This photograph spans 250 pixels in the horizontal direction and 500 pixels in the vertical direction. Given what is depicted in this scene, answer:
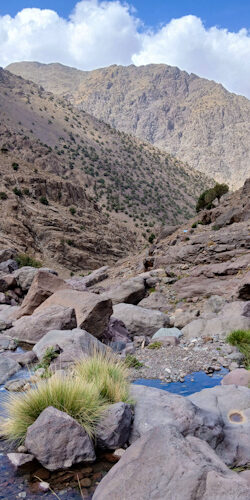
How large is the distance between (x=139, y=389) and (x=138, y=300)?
1005cm

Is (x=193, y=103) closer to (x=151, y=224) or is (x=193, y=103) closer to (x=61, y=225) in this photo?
(x=151, y=224)

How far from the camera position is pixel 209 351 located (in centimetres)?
979

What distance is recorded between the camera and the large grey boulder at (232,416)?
4.88 m

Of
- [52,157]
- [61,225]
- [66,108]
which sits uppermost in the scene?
[66,108]

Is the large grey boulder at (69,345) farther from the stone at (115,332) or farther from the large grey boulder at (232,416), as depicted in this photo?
the large grey boulder at (232,416)

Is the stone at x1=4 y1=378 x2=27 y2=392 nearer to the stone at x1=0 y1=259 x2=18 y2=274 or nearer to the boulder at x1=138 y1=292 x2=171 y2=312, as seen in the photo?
the boulder at x1=138 y1=292 x2=171 y2=312

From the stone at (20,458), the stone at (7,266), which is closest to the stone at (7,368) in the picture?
the stone at (20,458)

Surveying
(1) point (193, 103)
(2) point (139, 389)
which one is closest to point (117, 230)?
(2) point (139, 389)

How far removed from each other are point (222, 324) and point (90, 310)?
12.7ft

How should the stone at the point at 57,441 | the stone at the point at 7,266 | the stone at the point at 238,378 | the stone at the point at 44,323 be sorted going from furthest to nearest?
the stone at the point at 7,266 < the stone at the point at 44,323 < the stone at the point at 238,378 < the stone at the point at 57,441

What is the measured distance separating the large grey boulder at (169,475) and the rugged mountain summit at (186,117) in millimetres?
135473

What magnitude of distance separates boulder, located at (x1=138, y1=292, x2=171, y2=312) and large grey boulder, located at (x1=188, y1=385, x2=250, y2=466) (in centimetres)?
895

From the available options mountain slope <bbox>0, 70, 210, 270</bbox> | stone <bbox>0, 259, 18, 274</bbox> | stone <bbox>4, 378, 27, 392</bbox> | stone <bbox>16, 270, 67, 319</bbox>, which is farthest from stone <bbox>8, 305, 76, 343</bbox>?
mountain slope <bbox>0, 70, 210, 270</bbox>

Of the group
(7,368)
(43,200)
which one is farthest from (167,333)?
(43,200)
